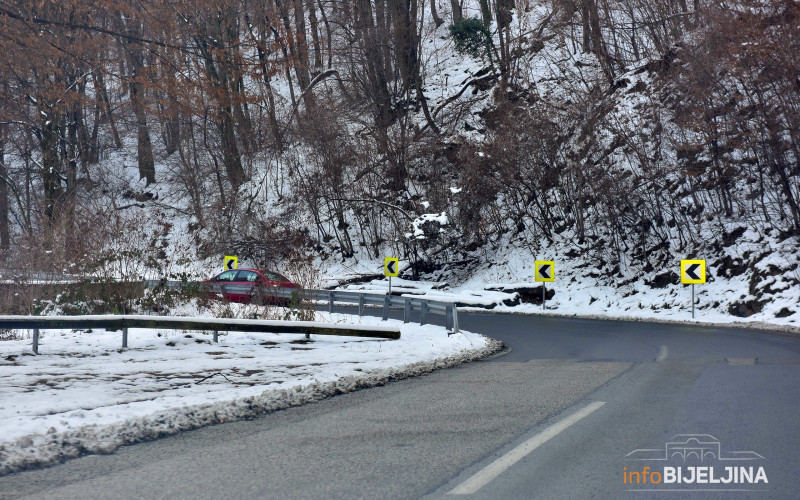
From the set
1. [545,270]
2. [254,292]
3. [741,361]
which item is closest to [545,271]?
[545,270]

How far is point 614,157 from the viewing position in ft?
111

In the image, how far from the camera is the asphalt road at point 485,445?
468cm

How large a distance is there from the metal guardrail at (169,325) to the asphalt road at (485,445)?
3.20 metres

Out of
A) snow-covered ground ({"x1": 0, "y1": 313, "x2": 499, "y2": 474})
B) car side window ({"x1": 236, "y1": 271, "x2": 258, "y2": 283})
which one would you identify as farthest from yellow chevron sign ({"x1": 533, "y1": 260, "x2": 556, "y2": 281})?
snow-covered ground ({"x1": 0, "y1": 313, "x2": 499, "y2": 474})

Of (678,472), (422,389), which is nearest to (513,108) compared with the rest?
(422,389)

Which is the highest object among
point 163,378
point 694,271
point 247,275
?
point 247,275

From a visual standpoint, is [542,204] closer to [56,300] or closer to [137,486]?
[56,300]

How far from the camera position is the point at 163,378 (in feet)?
29.9

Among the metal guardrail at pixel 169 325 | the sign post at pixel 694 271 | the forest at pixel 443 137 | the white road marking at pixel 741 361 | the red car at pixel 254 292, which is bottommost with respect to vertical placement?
the white road marking at pixel 741 361

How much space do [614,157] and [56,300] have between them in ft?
85.4

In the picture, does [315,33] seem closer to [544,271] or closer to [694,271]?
[544,271]

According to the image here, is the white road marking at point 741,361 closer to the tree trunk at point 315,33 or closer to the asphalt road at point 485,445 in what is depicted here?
the asphalt road at point 485,445

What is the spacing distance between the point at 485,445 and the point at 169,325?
7618 millimetres

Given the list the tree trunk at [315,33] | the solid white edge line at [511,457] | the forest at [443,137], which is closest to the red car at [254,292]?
the forest at [443,137]
